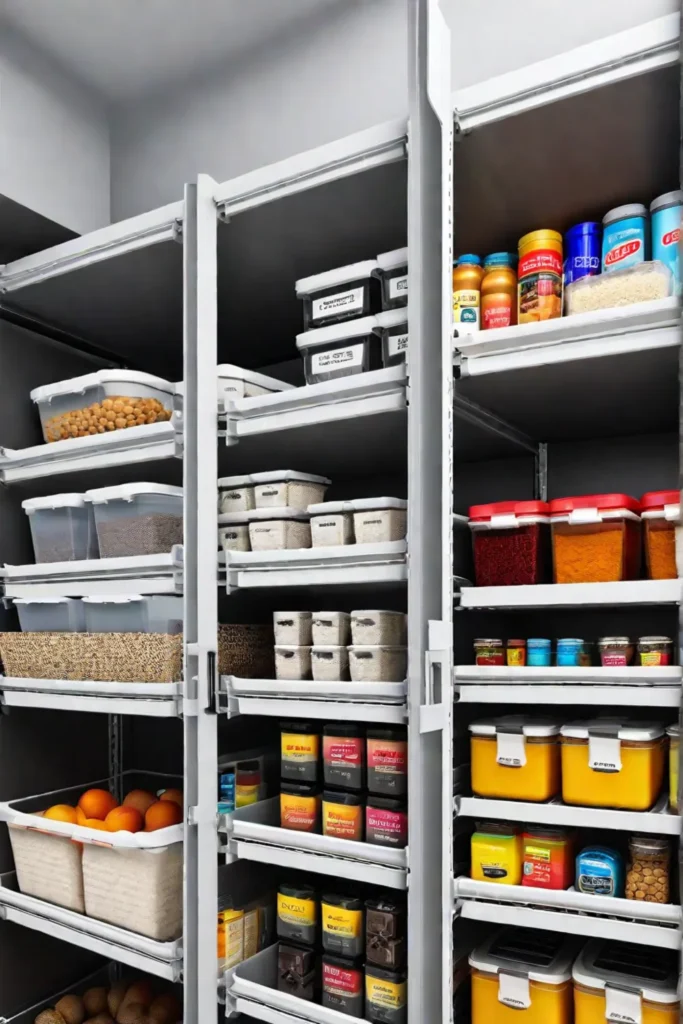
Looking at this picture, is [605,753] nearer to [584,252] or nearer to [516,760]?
[516,760]

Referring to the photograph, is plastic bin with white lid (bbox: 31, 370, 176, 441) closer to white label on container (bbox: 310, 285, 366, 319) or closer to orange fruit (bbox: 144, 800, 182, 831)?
white label on container (bbox: 310, 285, 366, 319)

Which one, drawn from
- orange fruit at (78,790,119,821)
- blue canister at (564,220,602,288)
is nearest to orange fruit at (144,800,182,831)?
orange fruit at (78,790,119,821)

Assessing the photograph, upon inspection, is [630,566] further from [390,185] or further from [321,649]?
[390,185]

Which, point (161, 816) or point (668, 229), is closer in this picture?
point (668, 229)

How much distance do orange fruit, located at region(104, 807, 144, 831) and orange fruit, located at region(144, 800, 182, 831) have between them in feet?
0.08

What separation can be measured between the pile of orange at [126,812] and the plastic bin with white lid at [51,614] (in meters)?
0.43

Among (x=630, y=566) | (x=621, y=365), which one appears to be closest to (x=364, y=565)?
(x=630, y=566)

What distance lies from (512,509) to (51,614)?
124 centimetres

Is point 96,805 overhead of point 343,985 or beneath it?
overhead

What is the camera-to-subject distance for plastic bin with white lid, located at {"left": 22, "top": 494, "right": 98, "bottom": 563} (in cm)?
218

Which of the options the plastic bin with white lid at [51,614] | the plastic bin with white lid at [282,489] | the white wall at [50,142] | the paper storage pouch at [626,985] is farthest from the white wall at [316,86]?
the paper storage pouch at [626,985]

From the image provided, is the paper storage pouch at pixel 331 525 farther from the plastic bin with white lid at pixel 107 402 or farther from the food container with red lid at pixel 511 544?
the plastic bin with white lid at pixel 107 402

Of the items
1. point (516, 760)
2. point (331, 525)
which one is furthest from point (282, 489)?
point (516, 760)

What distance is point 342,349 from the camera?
182 centimetres
